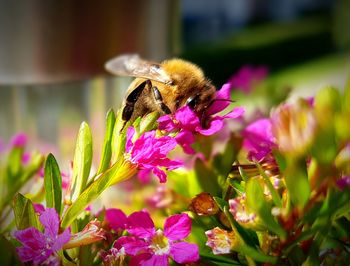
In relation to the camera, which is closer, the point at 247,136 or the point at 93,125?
the point at 247,136

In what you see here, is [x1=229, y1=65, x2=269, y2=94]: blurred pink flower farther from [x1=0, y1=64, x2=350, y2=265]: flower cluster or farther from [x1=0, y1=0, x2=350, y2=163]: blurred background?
[x1=0, y1=64, x2=350, y2=265]: flower cluster

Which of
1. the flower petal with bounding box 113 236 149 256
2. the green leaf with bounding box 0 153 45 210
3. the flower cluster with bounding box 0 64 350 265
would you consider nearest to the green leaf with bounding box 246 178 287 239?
the flower cluster with bounding box 0 64 350 265

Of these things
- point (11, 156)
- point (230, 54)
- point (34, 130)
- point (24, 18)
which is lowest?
point (230, 54)

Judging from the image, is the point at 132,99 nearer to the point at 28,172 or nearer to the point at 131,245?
the point at 28,172

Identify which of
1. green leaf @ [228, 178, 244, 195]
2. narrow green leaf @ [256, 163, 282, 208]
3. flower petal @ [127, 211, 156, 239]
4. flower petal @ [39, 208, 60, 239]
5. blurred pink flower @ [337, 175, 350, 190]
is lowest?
flower petal @ [127, 211, 156, 239]

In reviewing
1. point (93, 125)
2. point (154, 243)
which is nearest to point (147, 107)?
point (154, 243)

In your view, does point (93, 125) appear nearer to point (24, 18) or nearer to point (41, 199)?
point (24, 18)

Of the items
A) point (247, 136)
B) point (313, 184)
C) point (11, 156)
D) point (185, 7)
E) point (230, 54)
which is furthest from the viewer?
point (185, 7)

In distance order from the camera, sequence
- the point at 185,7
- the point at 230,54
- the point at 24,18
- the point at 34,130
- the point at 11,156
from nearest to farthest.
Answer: the point at 11,156 → the point at 24,18 → the point at 34,130 → the point at 230,54 → the point at 185,7

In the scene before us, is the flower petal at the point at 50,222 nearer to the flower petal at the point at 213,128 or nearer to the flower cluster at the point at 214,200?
the flower cluster at the point at 214,200
